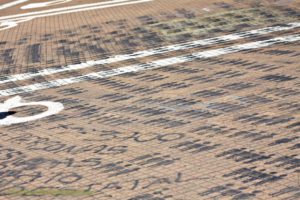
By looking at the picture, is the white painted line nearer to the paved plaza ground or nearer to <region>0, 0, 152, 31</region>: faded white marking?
the paved plaza ground

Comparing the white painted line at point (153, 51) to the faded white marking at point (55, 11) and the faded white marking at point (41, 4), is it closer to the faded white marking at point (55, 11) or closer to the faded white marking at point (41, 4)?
the faded white marking at point (55, 11)

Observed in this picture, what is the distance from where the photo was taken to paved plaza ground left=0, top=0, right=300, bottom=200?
6379 mm

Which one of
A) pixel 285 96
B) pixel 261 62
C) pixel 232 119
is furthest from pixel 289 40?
pixel 232 119

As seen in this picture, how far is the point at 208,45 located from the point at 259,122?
19.1 ft

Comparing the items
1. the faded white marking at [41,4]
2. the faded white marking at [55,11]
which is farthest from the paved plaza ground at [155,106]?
the faded white marking at [41,4]

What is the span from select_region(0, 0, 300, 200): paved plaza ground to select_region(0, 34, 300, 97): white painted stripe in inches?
2.0

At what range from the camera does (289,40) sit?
12930 millimetres

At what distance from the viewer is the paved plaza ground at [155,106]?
638 centimetres

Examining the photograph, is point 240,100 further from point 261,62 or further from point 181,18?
point 181,18

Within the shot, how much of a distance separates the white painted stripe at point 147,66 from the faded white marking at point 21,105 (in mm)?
667

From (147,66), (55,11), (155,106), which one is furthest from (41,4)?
(155,106)

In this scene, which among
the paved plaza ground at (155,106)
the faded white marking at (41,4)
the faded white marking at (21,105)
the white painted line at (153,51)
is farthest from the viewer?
the faded white marking at (41,4)

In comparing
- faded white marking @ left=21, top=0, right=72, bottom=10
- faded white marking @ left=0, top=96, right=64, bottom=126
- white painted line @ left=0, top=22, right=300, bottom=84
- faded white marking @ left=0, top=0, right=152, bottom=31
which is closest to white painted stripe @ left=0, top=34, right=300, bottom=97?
faded white marking @ left=0, top=96, right=64, bottom=126

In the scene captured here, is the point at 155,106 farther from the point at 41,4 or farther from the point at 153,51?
the point at 41,4
